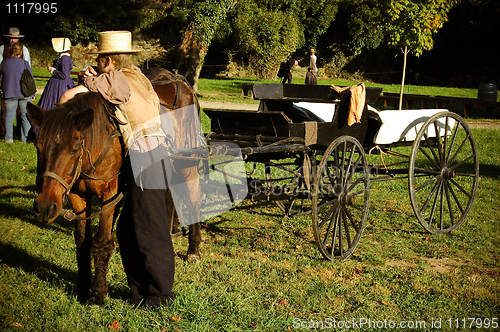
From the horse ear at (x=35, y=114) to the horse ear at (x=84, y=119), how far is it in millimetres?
265

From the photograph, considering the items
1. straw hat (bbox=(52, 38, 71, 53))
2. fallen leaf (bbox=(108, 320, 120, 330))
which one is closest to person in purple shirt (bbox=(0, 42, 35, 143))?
straw hat (bbox=(52, 38, 71, 53))

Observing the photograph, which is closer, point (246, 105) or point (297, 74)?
point (246, 105)

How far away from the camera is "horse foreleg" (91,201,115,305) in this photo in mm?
3623

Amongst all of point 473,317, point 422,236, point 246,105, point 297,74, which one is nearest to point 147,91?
point 473,317

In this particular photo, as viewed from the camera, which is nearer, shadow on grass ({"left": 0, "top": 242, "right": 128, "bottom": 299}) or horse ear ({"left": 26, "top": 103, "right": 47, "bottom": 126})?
horse ear ({"left": 26, "top": 103, "right": 47, "bottom": 126})

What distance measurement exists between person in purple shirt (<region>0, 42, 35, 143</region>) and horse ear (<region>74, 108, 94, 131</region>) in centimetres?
741

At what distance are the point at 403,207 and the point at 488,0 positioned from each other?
31829 mm

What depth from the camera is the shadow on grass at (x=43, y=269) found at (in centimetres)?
399

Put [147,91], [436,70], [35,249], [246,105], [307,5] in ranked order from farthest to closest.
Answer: [307,5] → [436,70] → [246,105] → [35,249] → [147,91]

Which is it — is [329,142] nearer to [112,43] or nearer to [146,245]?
[146,245]

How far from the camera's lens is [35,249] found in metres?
4.83

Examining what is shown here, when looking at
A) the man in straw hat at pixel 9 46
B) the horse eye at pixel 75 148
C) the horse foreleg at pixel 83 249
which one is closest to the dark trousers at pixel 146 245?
the horse foreleg at pixel 83 249

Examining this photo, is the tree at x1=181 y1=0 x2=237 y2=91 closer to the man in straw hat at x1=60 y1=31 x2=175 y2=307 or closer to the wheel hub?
the wheel hub

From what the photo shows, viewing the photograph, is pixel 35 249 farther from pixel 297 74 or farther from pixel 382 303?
pixel 297 74
